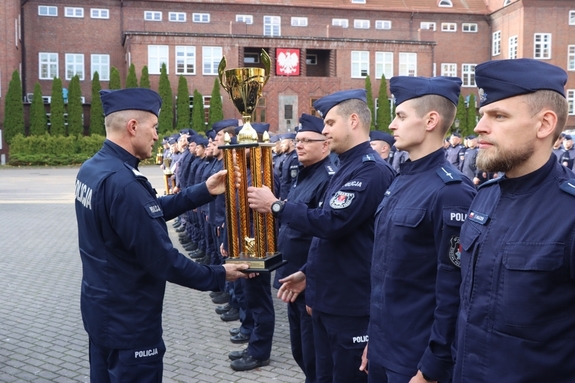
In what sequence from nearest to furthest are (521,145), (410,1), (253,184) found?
(521,145) → (253,184) → (410,1)

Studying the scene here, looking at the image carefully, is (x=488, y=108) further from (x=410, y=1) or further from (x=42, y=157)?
(x=410, y=1)

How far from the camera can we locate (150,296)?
3.76m

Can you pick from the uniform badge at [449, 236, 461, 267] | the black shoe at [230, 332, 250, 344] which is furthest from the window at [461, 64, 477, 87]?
the uniform badge at [449, 236, 461, 267]

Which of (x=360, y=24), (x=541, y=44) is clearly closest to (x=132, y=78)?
Answer: (x=360, y=24)

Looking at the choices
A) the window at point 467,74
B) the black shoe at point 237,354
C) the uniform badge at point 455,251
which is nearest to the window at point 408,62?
the window at point 467,74

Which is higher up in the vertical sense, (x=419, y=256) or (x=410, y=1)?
(x=410, y=1)

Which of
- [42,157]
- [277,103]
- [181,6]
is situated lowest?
[42,157]

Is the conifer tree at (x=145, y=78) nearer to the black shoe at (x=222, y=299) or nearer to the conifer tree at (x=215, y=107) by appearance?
the conifer tree at (x=215, y=107)

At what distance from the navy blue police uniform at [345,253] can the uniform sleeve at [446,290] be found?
94cm

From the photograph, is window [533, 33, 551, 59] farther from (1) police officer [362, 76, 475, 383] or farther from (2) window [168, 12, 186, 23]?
(1) police officer [362, 76, 475, 383]

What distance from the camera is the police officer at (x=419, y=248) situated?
A: 2.86 metres

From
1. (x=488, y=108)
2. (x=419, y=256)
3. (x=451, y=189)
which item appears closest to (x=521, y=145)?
(x=488, y=108)

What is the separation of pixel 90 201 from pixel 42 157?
4149cm

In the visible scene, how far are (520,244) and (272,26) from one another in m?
52.3
